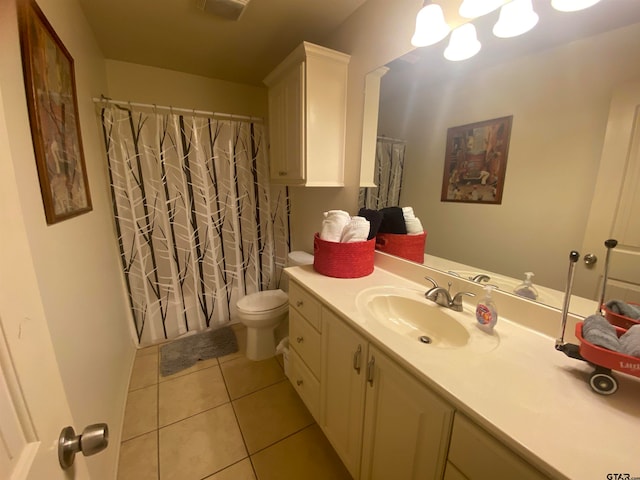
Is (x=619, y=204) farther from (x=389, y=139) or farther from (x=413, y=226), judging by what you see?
(x=389, y=139)

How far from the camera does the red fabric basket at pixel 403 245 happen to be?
1360 millimetres

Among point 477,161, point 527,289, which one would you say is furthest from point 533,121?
point 527,289

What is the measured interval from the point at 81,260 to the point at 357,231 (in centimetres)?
128

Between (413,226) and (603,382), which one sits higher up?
(413,226)

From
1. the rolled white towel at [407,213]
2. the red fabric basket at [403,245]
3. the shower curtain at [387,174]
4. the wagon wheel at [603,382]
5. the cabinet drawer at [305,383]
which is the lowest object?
the cabinet drawer at [305,383]

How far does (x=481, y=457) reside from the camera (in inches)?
23.1

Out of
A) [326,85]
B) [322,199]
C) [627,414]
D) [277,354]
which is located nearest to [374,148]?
[326,85]

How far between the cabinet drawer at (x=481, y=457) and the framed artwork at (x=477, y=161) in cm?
82

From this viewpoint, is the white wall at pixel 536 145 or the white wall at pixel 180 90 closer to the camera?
the white wall at pixel 536 145

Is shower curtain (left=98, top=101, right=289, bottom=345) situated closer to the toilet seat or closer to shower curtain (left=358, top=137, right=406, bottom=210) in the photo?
the toilet seat

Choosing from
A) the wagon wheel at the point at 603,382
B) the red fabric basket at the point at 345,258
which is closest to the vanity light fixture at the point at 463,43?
the red fabric basket at the point at 345,258

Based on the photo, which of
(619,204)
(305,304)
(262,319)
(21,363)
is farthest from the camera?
(262,319)

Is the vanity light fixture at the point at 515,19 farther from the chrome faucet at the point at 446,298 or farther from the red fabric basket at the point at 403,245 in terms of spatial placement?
the chrome faucet at the point at 446,298

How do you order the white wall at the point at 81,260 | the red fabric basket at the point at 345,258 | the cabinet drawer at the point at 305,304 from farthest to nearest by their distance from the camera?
the red fabric basket at the point at 345,258
the cabinet drawer at the point at 305,304
the white wall at the point at 81,260
